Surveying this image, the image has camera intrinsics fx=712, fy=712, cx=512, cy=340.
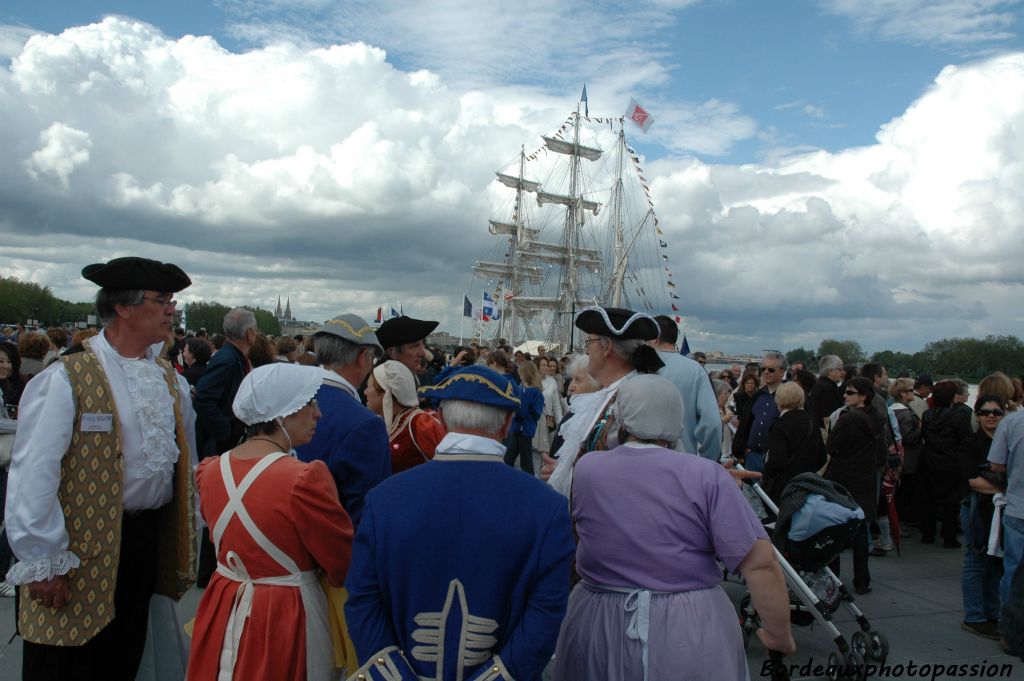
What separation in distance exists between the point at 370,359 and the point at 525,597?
1.89 metres

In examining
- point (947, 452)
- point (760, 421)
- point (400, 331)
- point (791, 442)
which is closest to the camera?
point (400, 331)

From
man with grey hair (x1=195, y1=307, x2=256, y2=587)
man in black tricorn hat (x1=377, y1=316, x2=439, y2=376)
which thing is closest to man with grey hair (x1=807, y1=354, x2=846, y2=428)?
man in black tricorn hat (x1=377, y1=316, x2=439, y2=376)

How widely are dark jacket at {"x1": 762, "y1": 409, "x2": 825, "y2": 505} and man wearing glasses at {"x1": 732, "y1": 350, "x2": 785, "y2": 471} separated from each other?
3.58 feet

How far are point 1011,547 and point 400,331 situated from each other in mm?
4626

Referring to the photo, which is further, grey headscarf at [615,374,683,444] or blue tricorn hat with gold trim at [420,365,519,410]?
grey headscarf at [615,374,683,444]

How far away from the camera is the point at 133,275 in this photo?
3121mm

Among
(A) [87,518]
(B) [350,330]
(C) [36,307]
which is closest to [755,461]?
(B) [350,330]

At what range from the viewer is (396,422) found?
428cm

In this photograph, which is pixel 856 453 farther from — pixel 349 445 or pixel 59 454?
pixel 59 454

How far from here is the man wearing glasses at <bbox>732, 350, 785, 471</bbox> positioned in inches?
321

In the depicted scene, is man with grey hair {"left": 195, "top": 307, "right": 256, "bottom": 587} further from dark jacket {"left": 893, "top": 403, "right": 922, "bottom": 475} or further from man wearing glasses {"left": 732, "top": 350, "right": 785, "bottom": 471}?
dark jacket {"left": 893, "top": 403, "right": 922, "bottom": 475}

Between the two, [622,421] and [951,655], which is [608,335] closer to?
[622,421]

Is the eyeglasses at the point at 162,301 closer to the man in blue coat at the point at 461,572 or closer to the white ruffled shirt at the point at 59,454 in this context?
the white ruffled shirt at the point at 59,454

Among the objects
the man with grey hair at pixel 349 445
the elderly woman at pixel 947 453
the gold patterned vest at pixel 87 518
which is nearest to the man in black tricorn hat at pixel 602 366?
the man with grey hair at pixel 349 445
